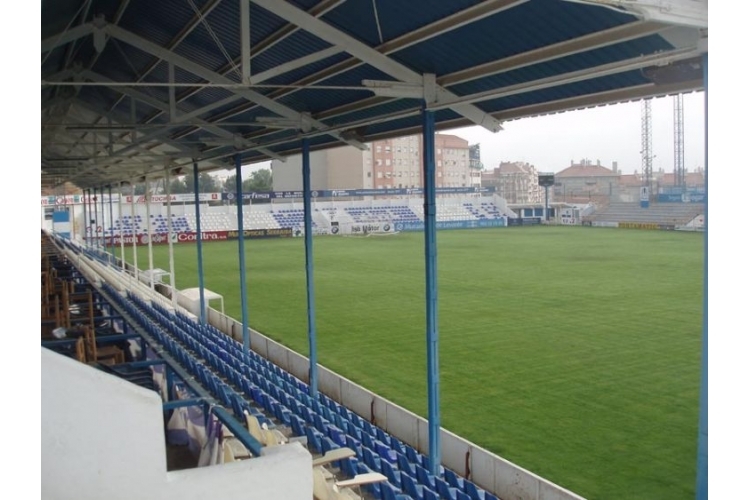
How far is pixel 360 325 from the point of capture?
1616 cm

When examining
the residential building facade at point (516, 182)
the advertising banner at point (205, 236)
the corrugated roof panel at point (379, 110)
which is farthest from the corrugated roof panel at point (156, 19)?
the residential building facade at point (516, 182)

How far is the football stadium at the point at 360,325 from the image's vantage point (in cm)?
378

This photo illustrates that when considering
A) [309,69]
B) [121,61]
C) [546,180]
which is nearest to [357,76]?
[309,69]

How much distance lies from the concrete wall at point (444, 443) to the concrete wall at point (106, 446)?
405cm

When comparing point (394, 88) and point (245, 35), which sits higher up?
point (245, 35)

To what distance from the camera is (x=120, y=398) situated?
3.20 m

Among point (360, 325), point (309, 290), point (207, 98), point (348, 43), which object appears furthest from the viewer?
point (360, 325)

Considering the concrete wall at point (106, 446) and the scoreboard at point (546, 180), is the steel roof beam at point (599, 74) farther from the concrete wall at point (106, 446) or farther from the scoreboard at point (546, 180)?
the scoreboard at point (546, 180)

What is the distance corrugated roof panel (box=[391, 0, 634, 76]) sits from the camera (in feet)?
16.8

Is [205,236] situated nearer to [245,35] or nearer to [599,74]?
[245,35]

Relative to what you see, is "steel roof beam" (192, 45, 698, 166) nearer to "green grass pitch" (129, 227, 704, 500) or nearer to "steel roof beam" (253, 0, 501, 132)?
"steel roof beam" (253, 0, 501, 132)

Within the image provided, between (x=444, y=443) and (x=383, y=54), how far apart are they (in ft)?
14.4

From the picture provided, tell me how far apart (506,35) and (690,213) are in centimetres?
4927
